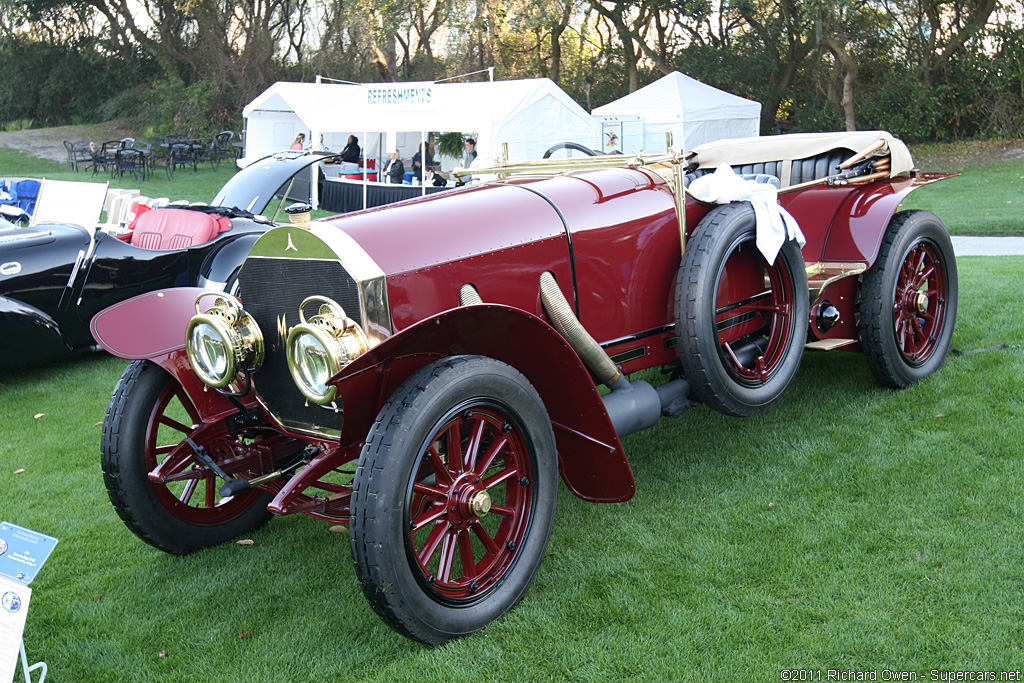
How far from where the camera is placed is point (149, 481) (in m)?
3.00

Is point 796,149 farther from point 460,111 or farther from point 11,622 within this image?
point 460,111

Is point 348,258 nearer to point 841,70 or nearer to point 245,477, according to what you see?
point 245,477

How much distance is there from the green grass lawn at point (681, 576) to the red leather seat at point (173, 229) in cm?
219

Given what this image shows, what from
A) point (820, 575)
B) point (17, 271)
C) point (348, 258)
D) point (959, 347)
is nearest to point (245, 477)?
point (348, 258)

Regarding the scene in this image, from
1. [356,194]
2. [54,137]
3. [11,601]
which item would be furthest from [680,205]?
[54,137]

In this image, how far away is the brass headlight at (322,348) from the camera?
2.54 m

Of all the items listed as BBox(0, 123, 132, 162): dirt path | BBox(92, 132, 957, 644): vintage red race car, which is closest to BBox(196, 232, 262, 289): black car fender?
BBox(92, 132, 957, 644): vintage red race car

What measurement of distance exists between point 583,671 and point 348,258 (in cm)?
149

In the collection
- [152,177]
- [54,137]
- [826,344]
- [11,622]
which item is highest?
[54,137]

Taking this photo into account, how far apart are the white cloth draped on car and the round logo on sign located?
296cm

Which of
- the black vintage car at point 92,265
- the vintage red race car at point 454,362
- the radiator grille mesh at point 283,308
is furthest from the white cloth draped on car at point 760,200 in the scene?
the black vintage car at point 92,265

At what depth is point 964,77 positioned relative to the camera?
2198 cm

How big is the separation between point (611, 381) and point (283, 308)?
1.28m

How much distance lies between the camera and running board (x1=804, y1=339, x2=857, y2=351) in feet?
13.5
